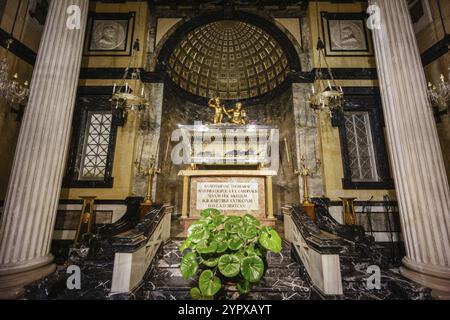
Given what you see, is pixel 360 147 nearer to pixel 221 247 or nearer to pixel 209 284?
pixel 221 247

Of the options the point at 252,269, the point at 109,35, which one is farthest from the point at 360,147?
the point at 109,35

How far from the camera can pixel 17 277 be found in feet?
12.4

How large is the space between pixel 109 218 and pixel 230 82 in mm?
7751

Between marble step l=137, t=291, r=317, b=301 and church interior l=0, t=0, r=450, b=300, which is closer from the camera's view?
marble step l=137, t=291, r=317, b=301

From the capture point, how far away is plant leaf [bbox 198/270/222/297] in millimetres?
1829

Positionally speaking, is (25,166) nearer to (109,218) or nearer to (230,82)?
(109,218)

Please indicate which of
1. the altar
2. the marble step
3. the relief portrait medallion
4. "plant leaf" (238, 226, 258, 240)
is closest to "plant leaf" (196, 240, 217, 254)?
"plant leaf" (238, 226, 258, 240)

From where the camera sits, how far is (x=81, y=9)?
5.43 metres

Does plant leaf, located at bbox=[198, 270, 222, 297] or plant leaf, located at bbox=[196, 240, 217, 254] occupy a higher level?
plant leaf, located at bbox=[196, 240, 217, 254]

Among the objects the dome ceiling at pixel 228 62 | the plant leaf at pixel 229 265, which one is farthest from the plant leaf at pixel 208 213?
the dome ceiling at pixel 228 62

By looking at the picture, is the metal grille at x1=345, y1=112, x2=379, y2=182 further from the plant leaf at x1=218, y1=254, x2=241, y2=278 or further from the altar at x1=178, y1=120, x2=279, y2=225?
the plant leaf at x1=218, y1=254, x2=241, y2=278

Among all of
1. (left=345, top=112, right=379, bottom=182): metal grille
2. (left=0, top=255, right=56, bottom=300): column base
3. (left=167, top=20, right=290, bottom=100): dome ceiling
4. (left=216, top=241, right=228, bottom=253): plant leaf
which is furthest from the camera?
(left=167, top=20, right=290, bottom=100): dome ceiling

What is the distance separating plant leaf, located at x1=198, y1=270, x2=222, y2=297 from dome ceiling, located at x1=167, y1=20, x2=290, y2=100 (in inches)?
323

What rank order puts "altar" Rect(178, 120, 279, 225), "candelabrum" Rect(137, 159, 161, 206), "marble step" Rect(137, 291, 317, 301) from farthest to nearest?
"candelabrum" Rect(137, 159, 161, 206), "altar" Rect(178, 120, 279, 225), "marble step" Rect(137, 291, 317, 301)
